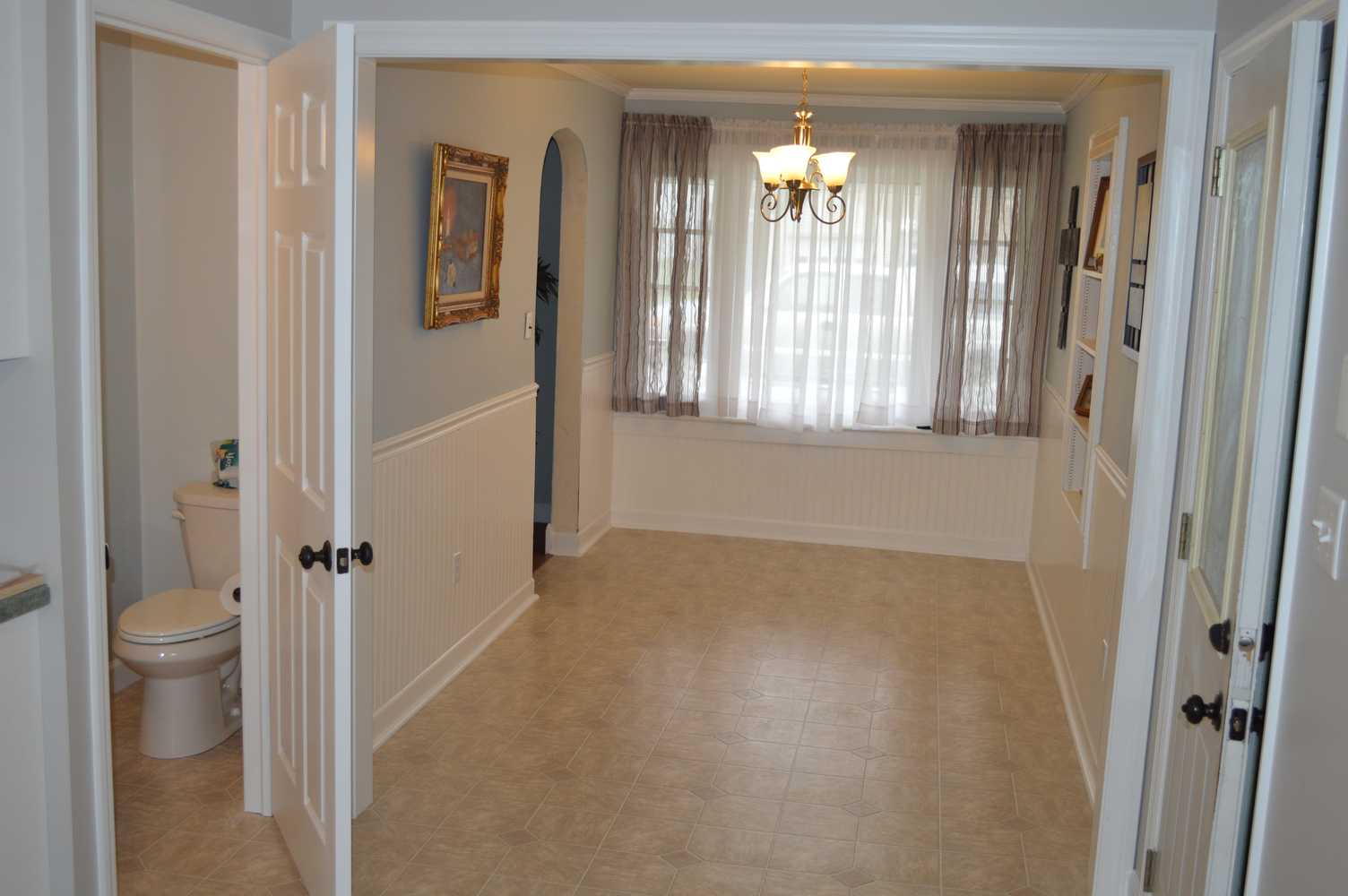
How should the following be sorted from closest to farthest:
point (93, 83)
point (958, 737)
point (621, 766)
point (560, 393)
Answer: point (93, 83) < point (621, 766) < point (958, 737) < point (560, 393)

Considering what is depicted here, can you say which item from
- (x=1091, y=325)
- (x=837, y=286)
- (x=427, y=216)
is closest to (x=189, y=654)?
(x=427, y=216)

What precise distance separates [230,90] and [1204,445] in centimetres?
361

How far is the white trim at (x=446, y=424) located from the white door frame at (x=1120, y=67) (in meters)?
1.37

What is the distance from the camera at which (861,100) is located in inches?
252

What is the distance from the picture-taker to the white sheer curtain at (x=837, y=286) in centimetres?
636

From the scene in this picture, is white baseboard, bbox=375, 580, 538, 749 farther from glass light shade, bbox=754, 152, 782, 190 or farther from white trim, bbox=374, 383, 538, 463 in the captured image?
glass light shade, bbox=754, 152, 782, 190

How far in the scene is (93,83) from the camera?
242 centimetres

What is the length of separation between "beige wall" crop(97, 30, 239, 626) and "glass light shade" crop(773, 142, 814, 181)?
2.05 meters

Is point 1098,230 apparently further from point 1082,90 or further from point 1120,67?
point 1120,67

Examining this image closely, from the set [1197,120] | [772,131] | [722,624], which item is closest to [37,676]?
[1197,120]

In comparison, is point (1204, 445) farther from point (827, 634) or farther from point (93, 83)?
point (827, 634)

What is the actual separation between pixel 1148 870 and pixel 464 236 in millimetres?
2997

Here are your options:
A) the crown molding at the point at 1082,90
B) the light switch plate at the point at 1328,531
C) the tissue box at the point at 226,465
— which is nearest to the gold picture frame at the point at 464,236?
the tissue box at the point at 226,465

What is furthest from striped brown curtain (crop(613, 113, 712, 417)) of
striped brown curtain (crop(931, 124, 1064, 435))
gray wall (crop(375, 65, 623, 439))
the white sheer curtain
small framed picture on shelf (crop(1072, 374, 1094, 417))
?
small framed picture on shelf (crop(1072, 374, 1094, 417))
